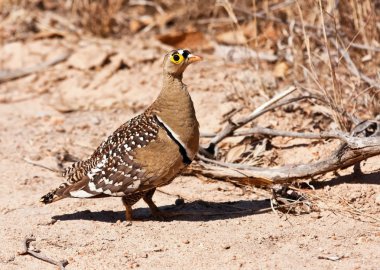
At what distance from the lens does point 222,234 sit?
5031 mm

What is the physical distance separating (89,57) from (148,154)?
401 centimetres

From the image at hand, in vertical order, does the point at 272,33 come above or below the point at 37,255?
above

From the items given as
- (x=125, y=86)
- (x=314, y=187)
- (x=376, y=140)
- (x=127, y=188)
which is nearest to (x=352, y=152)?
(x=376, y=140)

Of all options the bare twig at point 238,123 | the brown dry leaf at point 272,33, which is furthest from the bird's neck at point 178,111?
the brown dry leaf at point 272,33

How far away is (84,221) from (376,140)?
2150mm

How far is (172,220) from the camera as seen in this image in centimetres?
538

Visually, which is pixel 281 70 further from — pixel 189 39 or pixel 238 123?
pixel 238 123

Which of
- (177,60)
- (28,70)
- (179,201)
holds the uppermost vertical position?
(177,60)

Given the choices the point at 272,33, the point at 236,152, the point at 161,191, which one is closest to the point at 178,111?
the point at 161,191

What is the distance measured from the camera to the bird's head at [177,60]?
533cm

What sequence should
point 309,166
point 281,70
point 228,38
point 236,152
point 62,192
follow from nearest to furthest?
point 62,192 → point 309,166 → point 236,152 → point 281,70 → point 228,38

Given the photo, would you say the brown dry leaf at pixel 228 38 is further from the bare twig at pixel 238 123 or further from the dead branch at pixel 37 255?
the dead branch at pixel 37 255

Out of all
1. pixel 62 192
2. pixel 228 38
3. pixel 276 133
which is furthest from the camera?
pixel 228 38

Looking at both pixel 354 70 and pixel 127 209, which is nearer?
pixel 127 209
